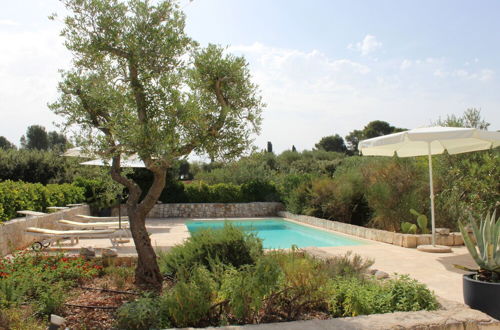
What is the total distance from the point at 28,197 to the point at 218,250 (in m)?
7.25

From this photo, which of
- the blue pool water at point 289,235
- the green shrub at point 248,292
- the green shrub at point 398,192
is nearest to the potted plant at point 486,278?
the green shrub at point 248,292

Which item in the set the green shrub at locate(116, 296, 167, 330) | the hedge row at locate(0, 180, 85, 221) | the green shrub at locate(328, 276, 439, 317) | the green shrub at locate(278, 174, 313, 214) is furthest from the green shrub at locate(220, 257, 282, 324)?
the green shrub at locate(278, 174, 313, 214)

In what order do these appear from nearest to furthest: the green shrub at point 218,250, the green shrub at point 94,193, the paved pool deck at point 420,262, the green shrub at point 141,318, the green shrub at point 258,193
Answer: the green shrub at point 141,318, the green shrub at point 218,250, the paved pool deck at point 420,262, the green shrub at point 94,193, the green shrub at point 258,193

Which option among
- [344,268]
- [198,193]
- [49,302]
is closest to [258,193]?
[198,193]

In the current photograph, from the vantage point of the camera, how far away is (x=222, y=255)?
5348 millimetres

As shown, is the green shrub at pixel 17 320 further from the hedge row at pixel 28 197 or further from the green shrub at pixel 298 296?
the hedge row at pixel 28 197

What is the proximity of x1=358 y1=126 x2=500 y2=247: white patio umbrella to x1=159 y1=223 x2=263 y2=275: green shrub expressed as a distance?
3966 mm

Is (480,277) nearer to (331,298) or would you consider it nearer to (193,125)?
(331,298)

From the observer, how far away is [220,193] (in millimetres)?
20203

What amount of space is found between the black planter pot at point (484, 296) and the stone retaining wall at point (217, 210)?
15660mm

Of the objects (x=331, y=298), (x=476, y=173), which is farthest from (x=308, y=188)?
(x=331, y=298)

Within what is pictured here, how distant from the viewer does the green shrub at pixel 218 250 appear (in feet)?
17.6

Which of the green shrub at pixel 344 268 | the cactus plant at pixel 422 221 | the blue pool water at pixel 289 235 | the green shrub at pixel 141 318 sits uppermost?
the cactus plant at pixel 422 221

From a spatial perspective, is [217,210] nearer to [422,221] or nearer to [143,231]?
[422,221]
